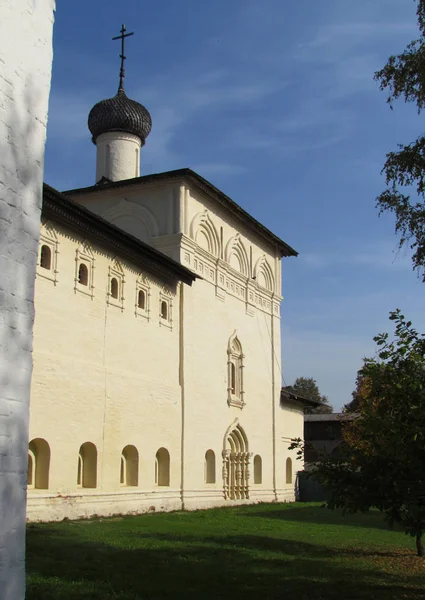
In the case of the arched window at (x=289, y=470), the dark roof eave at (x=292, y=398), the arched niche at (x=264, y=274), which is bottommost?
the arched window at (x=289, y=470)

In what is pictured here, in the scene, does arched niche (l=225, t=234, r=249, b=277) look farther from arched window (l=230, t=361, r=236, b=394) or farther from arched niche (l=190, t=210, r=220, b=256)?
arched window (l=230, t=361, r=236, b=394)

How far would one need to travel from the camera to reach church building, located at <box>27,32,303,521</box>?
43.7 ft

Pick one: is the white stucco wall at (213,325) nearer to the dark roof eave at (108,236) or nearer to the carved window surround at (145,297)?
the carved window surround at (145,297)

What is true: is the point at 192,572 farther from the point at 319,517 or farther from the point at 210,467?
the point at 210,467

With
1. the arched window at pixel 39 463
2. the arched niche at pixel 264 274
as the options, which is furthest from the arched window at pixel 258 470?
the arched window at pixel 39 463

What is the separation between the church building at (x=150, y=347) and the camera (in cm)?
1330

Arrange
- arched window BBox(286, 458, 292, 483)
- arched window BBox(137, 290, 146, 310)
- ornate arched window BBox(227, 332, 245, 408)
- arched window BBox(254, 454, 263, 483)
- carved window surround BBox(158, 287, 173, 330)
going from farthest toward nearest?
arched window BBox(286, 458, 292, 483) → arched window BBox(254, 454, 263, 483) → ornate arched window BBox(227, 332, 245, 408) → carved window surround BBox(158, 287, 173, 330) → arched window BBox(137, 290, 146, 310)

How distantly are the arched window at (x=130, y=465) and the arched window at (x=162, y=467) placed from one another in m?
1.28

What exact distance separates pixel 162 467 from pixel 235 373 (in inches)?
190

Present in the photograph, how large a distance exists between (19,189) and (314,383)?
5866 centimetres

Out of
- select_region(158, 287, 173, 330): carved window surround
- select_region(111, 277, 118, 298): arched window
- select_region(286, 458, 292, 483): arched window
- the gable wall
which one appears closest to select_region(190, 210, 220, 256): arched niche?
select_region(158, 287, 173, 330): carved window surround

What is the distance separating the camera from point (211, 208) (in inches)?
800

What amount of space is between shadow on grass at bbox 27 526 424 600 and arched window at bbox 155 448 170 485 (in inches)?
237

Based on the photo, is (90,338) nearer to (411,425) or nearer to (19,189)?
(411,425)
